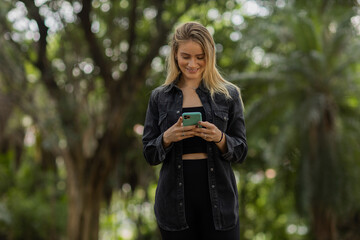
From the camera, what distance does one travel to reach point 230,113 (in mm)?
2258

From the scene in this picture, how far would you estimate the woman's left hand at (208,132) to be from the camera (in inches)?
78.7

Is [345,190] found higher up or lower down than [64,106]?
lower down

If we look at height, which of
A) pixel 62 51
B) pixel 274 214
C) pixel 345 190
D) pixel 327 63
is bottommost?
pixel 274 214

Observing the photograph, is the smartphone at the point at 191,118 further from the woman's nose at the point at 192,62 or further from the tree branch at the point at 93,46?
the tree branch at the point at 93,46

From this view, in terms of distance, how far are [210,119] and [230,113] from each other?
139mm

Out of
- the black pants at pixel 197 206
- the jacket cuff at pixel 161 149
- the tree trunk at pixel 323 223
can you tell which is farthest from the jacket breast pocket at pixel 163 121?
the tree trunk at pixel 323 223

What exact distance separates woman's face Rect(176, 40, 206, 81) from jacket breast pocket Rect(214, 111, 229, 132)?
0.24 metres

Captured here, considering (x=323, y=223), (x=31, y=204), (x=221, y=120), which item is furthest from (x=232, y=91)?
(x=31, y=204)

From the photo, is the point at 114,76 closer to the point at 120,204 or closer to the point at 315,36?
the point at 315,36

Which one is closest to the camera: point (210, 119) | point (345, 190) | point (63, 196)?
point (210, 119)

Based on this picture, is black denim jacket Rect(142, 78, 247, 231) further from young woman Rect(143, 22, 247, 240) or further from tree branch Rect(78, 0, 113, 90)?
tree branch Rect(78, 0, 113, 90)

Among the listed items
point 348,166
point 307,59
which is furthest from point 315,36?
point 348,166

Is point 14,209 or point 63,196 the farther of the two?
point 63,196

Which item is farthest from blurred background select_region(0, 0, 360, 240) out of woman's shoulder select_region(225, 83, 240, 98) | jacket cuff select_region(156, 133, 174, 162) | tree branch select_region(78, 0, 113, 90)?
jacket cuff select_region(156, 133, 174, 162)
